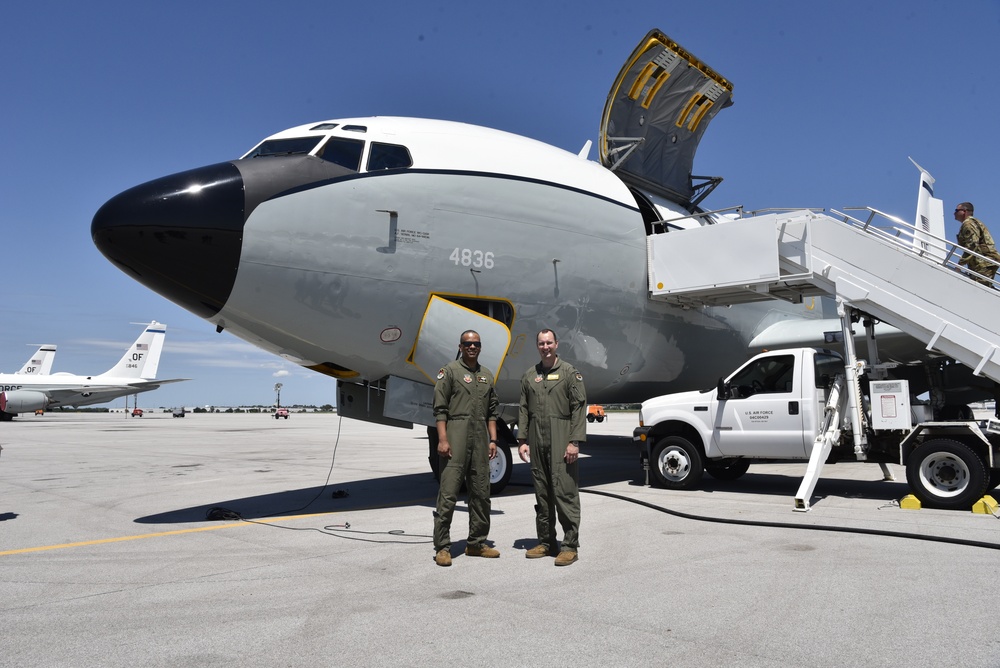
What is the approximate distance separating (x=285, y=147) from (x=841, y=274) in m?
7.82

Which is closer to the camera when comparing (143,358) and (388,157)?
(388,157)

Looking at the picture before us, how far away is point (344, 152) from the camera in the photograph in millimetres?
8570

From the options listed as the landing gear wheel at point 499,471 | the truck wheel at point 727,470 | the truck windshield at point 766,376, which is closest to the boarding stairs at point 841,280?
the truck windshield at point 766,376

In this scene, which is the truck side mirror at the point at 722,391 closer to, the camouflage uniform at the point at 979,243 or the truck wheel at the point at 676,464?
the truck wheel at the point at 676,464

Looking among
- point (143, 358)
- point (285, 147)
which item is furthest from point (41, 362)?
point (285, 147)

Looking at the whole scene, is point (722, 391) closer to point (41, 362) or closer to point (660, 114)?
point (660, 114)

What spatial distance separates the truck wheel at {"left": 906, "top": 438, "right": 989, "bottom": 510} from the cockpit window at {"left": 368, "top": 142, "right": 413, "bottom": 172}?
7.48 m

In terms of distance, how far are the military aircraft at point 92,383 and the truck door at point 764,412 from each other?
50.0 metres

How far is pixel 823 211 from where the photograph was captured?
34.6 feet

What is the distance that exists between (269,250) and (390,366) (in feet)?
6.93

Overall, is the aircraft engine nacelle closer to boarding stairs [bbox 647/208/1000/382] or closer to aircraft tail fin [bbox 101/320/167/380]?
aircraft tail fin [bbox 101/320/167/380]

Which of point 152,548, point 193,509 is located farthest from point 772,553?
point 193,509

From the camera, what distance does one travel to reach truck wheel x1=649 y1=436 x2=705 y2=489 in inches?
414

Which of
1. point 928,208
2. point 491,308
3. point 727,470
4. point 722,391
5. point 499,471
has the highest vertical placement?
point 928,208
